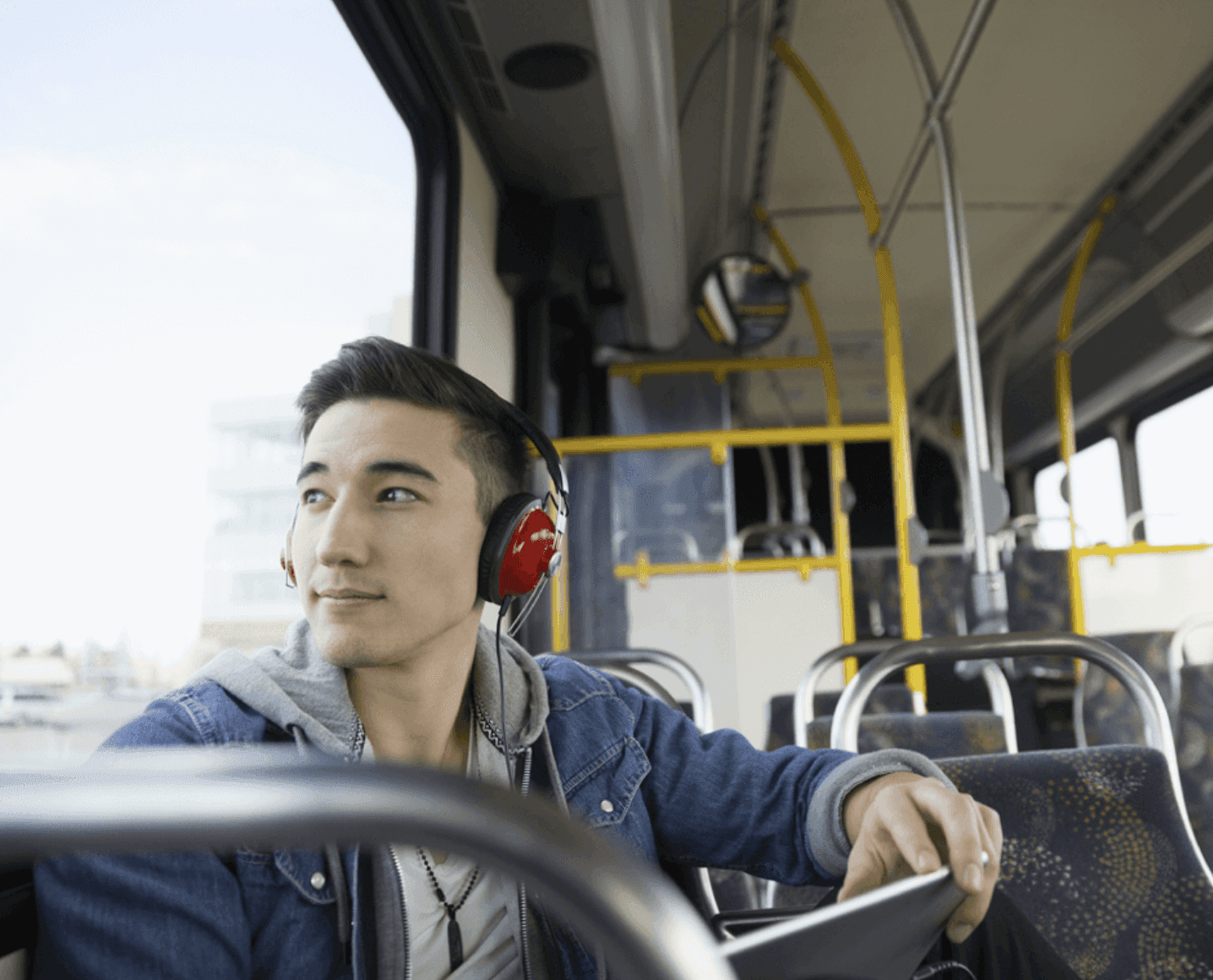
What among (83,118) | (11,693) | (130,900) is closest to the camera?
(130,900)

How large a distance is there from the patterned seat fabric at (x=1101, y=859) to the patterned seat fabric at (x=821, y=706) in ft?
3.22

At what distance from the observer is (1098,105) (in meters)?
3.72

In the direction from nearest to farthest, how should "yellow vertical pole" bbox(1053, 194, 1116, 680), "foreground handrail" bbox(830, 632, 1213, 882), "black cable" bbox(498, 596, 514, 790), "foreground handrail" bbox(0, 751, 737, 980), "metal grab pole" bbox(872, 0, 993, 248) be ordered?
"foreground handrail" bbox(0, 751, 737, 980) < "black cable" bbox(498, 596, 514, 790) < "foreground handrail" bbox(830, 632, 1213, 882) < "metal grab pole" bbox(872, 0, 993, 248) < "yellow vertical pole" bbox(1053, 194, 1116, 680)

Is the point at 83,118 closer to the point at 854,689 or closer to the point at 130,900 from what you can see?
the point at 130,900

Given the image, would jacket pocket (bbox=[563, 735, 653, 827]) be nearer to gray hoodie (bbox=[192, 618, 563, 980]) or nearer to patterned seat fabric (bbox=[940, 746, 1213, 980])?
gray hoodie (bbox=[192, 618, 563, 980])

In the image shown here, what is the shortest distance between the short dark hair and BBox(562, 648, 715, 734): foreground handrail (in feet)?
2.67

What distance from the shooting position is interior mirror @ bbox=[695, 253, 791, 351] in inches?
145

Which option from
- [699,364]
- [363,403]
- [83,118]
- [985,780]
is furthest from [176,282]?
[699,364]

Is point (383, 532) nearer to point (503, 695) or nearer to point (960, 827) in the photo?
point (503, 695)

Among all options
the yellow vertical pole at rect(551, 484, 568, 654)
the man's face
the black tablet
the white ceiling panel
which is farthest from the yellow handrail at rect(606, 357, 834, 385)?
the black tablet

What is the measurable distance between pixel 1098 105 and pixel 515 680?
12.3ft

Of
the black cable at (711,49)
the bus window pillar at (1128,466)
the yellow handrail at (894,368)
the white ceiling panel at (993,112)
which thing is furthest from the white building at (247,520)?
the bus window pillar at (1128,466)

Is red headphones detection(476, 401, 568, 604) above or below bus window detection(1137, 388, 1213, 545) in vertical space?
below

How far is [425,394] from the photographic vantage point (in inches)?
40.8
